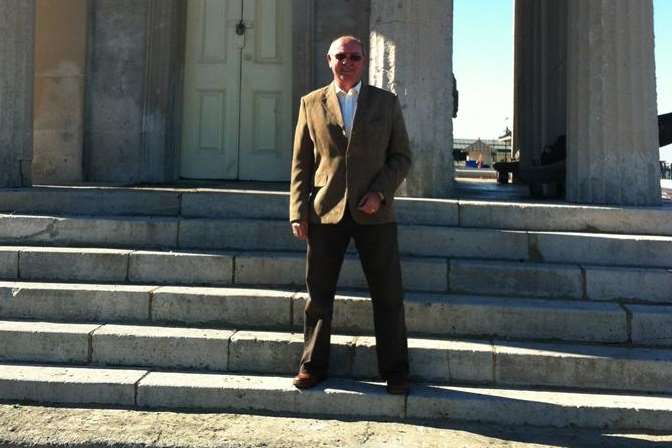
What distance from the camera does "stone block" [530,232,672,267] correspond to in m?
4.36

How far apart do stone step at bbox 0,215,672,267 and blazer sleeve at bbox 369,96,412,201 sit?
1.33 metres

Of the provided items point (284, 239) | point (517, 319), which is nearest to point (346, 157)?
point (284, 239)

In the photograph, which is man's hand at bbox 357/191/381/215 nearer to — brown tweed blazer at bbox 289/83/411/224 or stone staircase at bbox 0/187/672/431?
brown tweed blazer at bbox 289/83/411/224

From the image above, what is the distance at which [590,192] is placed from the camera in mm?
5258

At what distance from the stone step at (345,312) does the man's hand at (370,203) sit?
38.6 inches

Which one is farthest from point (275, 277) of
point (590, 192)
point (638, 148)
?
point (638, 148)

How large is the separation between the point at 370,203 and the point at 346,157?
0.98 ft

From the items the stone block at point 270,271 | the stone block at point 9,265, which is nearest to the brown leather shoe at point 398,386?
the stone block at point 270,271

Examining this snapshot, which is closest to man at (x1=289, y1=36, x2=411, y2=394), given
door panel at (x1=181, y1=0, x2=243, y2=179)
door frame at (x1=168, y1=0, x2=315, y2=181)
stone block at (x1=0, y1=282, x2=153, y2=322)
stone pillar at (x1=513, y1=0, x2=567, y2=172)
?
stone block at (x1=0, y1=282, x2=153, y2=322)

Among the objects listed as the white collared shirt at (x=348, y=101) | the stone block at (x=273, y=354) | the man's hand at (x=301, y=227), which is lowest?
the stone block at (x=273, y=354)

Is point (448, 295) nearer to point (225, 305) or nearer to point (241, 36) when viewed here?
point (225, 305)

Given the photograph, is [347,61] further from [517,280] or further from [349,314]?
[517,280]

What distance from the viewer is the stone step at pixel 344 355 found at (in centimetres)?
353

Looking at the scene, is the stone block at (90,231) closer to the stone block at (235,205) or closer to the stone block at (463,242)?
the stone block at (235,205)
